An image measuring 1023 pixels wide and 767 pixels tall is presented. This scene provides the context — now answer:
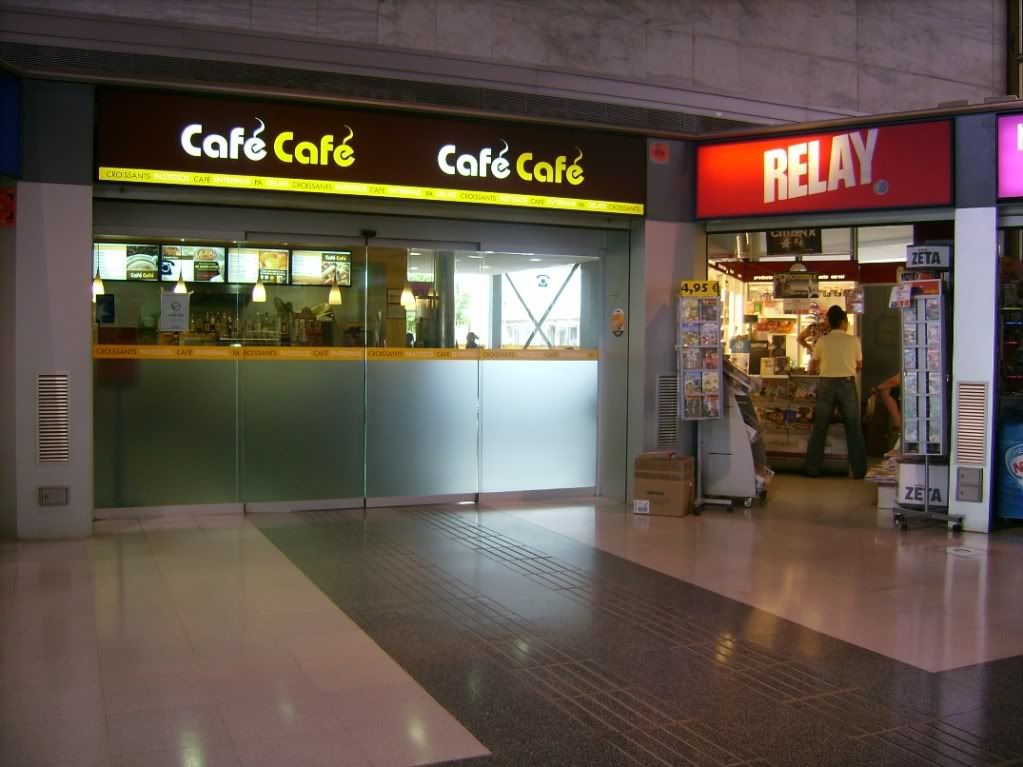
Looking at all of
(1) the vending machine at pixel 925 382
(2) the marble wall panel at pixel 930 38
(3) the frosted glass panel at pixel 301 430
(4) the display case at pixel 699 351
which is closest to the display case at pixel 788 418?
(4) the display case at pixel 699 351

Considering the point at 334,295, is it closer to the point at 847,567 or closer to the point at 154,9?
the point at 154,9

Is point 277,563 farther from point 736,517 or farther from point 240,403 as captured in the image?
point 736,517

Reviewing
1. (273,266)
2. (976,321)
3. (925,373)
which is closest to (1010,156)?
(976,321)

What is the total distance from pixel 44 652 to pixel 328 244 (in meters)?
4.35

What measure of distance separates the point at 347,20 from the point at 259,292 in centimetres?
269

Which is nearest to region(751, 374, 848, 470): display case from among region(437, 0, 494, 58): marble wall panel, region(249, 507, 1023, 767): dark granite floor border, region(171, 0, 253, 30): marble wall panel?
region(437, 0, 494, 58): marble wall panel

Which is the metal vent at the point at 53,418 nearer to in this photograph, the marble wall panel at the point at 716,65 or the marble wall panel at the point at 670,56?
the marble wall panel at the point at 670,56

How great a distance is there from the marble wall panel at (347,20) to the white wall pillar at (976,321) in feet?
17.1

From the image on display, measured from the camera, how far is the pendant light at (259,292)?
7832 mm

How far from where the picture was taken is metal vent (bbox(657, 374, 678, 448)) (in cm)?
852

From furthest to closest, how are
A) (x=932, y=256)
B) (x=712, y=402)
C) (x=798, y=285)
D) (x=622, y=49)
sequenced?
(x=798, y=285) < (x=622, y=49) < (x=712, y=402) < (x=932, y=256)

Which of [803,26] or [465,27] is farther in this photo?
[803,26]

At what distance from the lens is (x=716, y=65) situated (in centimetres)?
1016

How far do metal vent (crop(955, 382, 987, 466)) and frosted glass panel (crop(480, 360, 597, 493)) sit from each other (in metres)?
3.03
